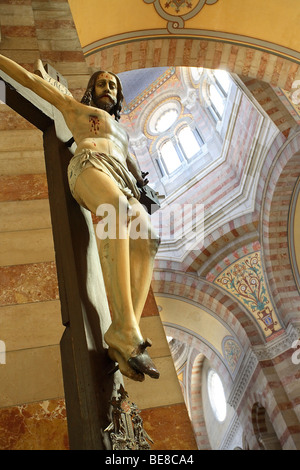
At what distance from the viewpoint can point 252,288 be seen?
402 inches

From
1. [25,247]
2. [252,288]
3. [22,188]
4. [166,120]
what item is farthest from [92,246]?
[166,120]

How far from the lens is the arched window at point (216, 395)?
1399 centimetres

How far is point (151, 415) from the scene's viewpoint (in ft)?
7.77

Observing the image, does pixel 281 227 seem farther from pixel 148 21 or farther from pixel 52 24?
pixel 52 24

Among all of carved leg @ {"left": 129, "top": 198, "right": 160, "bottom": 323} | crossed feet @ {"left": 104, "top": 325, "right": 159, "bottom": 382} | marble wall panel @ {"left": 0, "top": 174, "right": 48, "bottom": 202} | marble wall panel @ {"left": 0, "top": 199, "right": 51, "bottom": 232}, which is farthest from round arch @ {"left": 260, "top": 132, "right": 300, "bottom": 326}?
crossed feet @ {"left": 104, "top": 325, "right": 159, "bottom": 382}

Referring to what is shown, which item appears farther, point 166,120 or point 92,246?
point 166,120

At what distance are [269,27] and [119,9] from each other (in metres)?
2.03

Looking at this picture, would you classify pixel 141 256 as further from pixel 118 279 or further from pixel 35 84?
pixel 35 84

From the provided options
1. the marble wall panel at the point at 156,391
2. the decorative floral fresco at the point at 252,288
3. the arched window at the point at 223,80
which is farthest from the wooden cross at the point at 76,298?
the arched window at the point at 223,80

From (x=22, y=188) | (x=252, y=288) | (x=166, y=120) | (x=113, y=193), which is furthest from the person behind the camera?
(x=166, y=120)

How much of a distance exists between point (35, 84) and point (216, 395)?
558 inches

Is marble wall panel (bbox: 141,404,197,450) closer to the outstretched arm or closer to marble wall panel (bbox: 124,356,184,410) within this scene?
marble wall panel (bbox: 124,356,184,410)

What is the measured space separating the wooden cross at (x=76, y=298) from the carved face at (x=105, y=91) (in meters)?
0.22

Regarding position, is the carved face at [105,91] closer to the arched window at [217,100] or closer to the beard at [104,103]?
the beard at [104,103]
